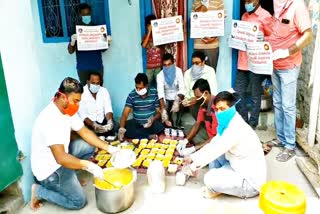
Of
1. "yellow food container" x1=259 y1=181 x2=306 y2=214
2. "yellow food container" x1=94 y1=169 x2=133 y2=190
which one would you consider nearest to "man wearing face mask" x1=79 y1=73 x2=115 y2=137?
"yellow food container" x1=94 y1=169 x2=133 y2=190

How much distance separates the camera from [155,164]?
140 inches

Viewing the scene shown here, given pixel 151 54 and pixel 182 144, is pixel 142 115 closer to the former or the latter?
pixel 182 144

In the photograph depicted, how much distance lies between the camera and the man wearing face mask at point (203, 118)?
3.99 m

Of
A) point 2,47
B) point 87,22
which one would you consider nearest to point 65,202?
point 2,47

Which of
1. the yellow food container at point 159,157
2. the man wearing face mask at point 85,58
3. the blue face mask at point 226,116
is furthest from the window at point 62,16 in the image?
the blue face mask at point 226,116

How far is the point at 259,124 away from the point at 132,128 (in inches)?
67.2

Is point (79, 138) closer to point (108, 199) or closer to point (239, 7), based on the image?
point (108, 199)

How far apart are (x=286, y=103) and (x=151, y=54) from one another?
6.23 ft

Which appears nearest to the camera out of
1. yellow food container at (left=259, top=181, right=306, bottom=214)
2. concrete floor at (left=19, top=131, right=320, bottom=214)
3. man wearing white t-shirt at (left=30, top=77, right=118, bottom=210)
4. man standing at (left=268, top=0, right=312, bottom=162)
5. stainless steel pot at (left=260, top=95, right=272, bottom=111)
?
yellow food container at (left=259, top=181, right=306, bottom=214)

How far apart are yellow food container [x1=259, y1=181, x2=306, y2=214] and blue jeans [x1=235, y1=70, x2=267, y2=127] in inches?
79.1

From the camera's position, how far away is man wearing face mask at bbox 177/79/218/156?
157 inches

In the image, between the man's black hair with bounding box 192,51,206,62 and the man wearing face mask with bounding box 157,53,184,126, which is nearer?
the man's black hair with bounding box 192,51,206,62

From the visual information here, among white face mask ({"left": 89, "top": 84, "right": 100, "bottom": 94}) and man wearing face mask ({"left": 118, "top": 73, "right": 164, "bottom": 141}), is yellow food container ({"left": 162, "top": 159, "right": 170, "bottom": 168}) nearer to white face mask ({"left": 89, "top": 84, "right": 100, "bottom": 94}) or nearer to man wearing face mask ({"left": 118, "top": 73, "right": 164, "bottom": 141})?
man wearing face mask ({"left": 118, "top": 73, "right": 164, "bottom": 141})

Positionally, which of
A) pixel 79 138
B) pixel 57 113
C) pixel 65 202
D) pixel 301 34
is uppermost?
pixel 301 34
